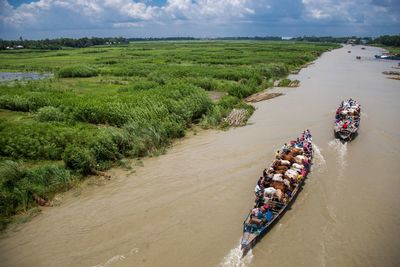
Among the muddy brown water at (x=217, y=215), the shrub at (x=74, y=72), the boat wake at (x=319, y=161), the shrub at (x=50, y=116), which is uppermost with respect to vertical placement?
the shrub at (x=74, y=72)

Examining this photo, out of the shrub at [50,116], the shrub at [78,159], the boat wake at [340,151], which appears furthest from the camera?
the shrub at [50,116]

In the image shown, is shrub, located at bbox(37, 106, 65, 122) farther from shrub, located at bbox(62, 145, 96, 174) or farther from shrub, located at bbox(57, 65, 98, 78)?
shrub, located at bbox(57, 65, 98, 78)

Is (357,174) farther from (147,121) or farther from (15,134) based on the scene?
(15,134)

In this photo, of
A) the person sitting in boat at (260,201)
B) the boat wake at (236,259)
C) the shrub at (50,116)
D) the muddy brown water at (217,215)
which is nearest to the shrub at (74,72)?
the shrub at (50,116)

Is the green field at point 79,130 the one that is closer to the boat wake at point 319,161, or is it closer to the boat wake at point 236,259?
the boat wake at point 319,161

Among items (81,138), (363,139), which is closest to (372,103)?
(363,139)

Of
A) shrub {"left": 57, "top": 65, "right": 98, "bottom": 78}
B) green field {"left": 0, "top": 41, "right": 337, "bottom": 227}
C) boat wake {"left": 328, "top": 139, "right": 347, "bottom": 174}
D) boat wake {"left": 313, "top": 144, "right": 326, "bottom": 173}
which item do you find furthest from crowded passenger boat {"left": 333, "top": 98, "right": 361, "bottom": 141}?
shrub {"left": 57, "top": 65, "right": 98, "bottom": 78}

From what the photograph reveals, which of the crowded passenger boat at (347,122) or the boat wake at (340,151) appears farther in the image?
the crowded passenger boat at (347,122)
